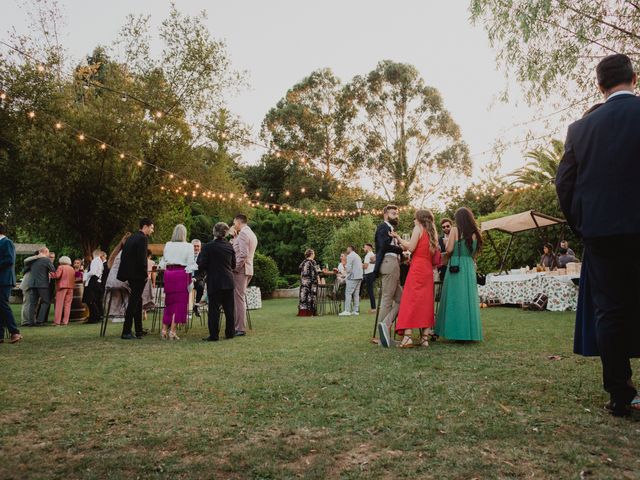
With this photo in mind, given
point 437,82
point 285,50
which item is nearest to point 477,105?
point 285,50

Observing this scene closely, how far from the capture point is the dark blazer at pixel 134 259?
790cm

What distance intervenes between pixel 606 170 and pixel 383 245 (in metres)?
3.75

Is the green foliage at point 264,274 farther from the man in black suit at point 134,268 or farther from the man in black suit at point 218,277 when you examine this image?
the man in black suit at point 218,277

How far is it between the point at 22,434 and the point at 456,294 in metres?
5.07

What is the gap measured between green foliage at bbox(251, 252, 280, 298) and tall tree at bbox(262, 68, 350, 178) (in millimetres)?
13417

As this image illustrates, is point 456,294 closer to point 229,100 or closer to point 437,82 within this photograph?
point 229,100

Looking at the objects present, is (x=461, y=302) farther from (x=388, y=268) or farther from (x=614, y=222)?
(x=614, y=222)

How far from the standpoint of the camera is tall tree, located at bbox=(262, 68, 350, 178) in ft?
114

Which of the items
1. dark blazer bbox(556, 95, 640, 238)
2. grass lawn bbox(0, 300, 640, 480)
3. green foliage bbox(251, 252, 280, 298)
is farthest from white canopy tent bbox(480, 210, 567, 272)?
dark blazer bbox(556, 95, 640, 238)

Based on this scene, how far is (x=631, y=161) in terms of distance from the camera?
2.99 m

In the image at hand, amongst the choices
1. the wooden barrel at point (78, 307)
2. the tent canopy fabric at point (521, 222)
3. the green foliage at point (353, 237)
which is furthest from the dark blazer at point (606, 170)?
the green foliage at point (353, 237)

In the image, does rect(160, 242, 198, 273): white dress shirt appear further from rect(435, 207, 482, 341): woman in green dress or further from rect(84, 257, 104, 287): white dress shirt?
rect(84, 257, 104, 287): white dress shirt

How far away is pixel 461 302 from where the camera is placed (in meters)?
6.50

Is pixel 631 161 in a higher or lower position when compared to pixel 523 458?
higher
